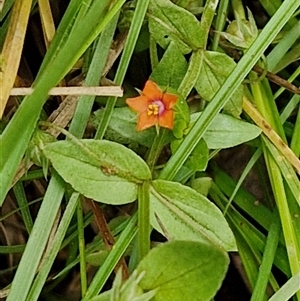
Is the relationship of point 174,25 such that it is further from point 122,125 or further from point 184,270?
point 184,270

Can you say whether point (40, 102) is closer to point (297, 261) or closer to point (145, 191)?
point (145, 191)

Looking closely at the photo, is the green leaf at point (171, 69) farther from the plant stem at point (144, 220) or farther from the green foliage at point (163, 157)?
the plant stem at point (144, 220)

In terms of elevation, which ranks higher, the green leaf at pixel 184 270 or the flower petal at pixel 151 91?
the flower petal at pixel 151 91

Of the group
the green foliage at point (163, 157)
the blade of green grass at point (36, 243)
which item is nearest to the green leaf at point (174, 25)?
the green foliage at point (163, 157)

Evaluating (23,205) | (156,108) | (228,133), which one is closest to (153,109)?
(156,108)

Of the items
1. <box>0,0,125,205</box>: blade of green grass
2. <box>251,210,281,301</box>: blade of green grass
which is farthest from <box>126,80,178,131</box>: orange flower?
<box>251,210,281,301</box>: blade of green grass

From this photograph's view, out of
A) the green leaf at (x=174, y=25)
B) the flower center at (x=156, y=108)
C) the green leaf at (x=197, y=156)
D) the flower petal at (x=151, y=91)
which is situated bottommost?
the green leaf at (x=197, y=156)
